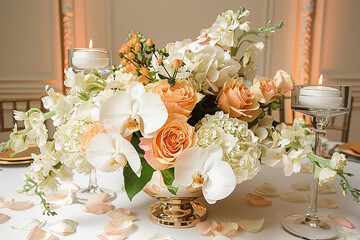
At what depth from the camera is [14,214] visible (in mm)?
738

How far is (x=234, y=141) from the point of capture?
1.84ft

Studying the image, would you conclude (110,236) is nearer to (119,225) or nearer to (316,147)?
(119,225)

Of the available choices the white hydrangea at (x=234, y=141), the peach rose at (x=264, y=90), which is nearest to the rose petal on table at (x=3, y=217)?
the white hydrangea at (x=234, y=141)

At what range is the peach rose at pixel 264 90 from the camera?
65cm

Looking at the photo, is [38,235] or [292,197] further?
[292,197]

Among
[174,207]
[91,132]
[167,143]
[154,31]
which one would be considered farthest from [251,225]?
[154,31]

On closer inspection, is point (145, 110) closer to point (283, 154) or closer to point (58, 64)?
point (283, 154)

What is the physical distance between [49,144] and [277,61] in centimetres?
272

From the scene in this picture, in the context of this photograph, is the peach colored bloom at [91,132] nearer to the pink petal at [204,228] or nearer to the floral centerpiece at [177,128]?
the floral centerpiece at [177,128]

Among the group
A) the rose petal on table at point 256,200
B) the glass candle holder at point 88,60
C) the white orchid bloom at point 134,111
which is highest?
the glass candle holder at point 88,60

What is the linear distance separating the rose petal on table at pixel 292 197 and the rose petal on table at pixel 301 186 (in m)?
0.05

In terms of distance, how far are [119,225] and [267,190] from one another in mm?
423

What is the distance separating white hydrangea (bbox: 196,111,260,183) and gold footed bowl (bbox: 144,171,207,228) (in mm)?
136

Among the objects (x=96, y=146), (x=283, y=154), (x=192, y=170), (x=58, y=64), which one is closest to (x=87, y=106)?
(x=96, y=146)
